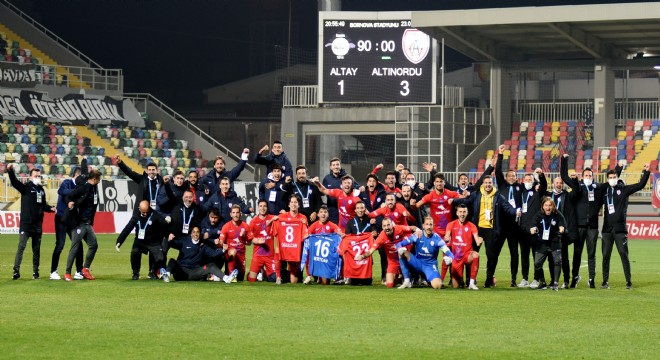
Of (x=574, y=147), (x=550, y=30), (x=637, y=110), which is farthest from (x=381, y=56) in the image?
(x=637, y=110)

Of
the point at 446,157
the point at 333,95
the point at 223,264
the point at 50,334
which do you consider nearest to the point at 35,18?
the point at 333,95

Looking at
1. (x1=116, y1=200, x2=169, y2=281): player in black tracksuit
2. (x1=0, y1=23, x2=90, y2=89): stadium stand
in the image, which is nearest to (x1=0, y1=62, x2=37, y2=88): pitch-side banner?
(x1=0, y1=23, x2=90, y2=89): stadium stand

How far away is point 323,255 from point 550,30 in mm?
25264

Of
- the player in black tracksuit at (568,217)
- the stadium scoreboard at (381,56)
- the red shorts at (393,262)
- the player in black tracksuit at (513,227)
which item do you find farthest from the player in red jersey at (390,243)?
the stadium scoreboard at (381,56)

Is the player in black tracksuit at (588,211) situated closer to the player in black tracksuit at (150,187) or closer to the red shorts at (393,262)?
the red shorts at (393,262)

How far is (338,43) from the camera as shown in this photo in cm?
4450

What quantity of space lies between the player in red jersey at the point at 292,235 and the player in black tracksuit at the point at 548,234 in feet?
12.2

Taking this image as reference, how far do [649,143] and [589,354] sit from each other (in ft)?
110

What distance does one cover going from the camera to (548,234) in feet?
63.2

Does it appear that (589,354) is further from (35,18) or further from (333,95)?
(35,18)

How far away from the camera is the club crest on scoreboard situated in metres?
44.5

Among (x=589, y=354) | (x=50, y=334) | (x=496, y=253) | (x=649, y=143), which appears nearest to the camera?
(x=589, y=354)

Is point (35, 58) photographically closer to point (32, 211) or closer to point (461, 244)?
point (32, 211)

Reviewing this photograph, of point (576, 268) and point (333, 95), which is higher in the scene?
point (333, 95)
